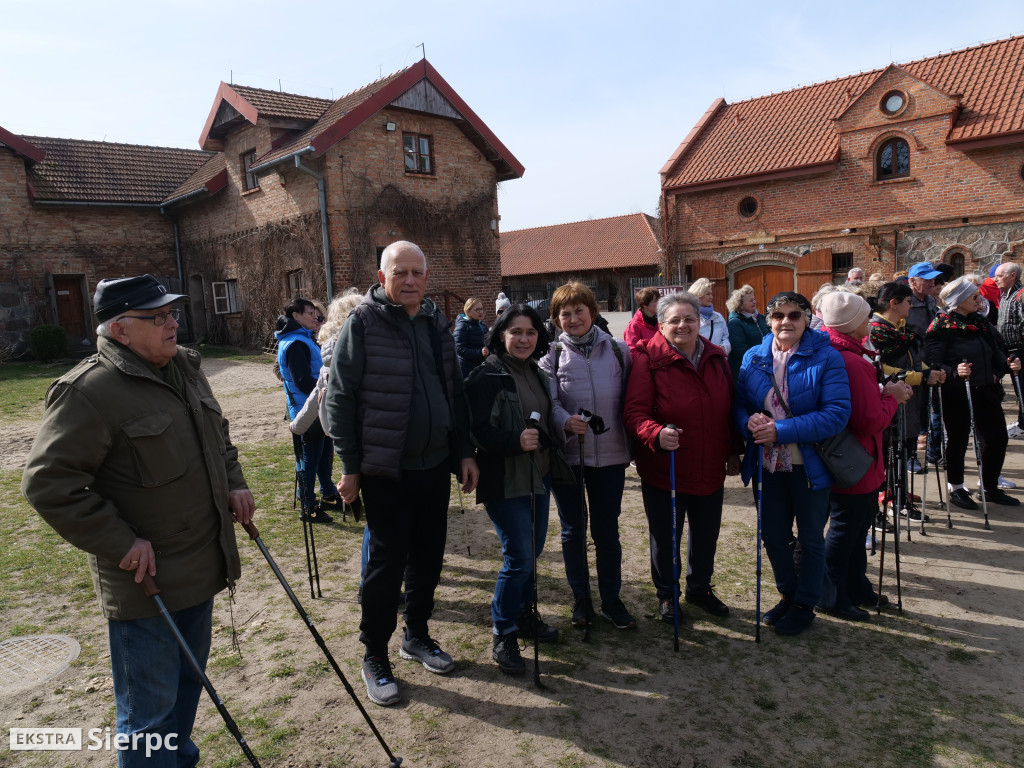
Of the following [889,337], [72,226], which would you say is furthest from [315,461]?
[72,226]

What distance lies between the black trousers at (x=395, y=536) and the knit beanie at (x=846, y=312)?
2407 mm

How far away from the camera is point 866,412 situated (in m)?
3.63

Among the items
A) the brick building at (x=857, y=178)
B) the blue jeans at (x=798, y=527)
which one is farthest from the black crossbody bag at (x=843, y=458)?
the brick building at (x=857, y=178)

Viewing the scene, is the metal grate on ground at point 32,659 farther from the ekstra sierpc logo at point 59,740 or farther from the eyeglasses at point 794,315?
the eyeglasses at point 794,315

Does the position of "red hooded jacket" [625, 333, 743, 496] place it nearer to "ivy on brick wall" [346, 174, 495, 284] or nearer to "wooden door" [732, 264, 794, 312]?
"ivy on brick wall" [346, 174, 495, 284]

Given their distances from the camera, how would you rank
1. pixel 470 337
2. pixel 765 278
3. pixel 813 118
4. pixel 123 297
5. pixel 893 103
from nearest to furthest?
pixel 123 297 → pixel 470 337 → pixel 893 103 → pixel 813 118 → pixel 765 278

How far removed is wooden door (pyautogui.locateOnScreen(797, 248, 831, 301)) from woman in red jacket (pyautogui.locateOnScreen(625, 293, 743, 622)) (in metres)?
16.0

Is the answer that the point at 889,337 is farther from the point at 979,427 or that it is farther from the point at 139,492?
the point at 139,492

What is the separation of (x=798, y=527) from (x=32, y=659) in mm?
4278

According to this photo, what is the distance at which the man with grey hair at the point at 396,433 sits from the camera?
10.2 feet

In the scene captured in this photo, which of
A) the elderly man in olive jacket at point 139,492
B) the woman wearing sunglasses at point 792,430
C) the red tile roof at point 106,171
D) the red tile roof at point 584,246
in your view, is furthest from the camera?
the red tile roof at point 584,246

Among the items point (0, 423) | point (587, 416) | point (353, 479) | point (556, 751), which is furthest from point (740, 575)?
point (0, 423)

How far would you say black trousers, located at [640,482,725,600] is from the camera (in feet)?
12.5

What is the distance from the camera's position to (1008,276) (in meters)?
6.75
